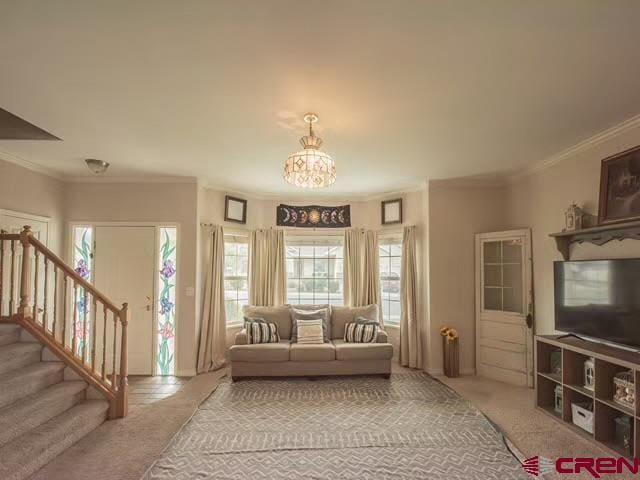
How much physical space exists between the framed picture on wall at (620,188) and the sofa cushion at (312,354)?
3.14 m

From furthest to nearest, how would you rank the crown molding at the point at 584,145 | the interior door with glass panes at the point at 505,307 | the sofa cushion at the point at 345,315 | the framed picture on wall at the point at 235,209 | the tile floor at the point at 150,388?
1. the framed picture on wall at the point at 235,209
2. the sofa cushion at the point at 345,315
3. the interior door with glass panes at the point at 505,307
4. the tile floor at the point at 150,388
5. the crown molding at the point at 584,145

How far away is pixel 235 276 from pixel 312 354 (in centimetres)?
180

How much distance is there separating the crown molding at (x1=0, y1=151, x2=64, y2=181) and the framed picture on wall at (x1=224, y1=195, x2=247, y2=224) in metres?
2.13

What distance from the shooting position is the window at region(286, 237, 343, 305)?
591cm

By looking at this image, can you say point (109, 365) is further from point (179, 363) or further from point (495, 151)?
point (495, 151)

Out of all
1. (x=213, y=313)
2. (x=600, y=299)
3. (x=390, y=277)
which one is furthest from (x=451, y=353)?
(x=213, y=313)

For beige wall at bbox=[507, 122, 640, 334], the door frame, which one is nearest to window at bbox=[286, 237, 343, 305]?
the door frame

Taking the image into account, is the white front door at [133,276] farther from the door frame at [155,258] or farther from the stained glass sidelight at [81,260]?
the stained glass sidelight at [81,260]

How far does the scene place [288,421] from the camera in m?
3.33

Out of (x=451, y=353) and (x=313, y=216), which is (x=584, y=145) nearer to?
(x=451, y=353)

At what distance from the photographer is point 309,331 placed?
4.78m

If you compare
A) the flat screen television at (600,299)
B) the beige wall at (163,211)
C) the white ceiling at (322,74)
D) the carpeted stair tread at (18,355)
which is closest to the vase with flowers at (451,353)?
A: the flat screen television at (600,299)

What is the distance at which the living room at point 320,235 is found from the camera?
198cm

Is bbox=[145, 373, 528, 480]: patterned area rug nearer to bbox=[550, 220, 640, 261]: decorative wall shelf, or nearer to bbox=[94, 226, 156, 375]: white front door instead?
bbox=[94, 226, 156, 375]: white front door
